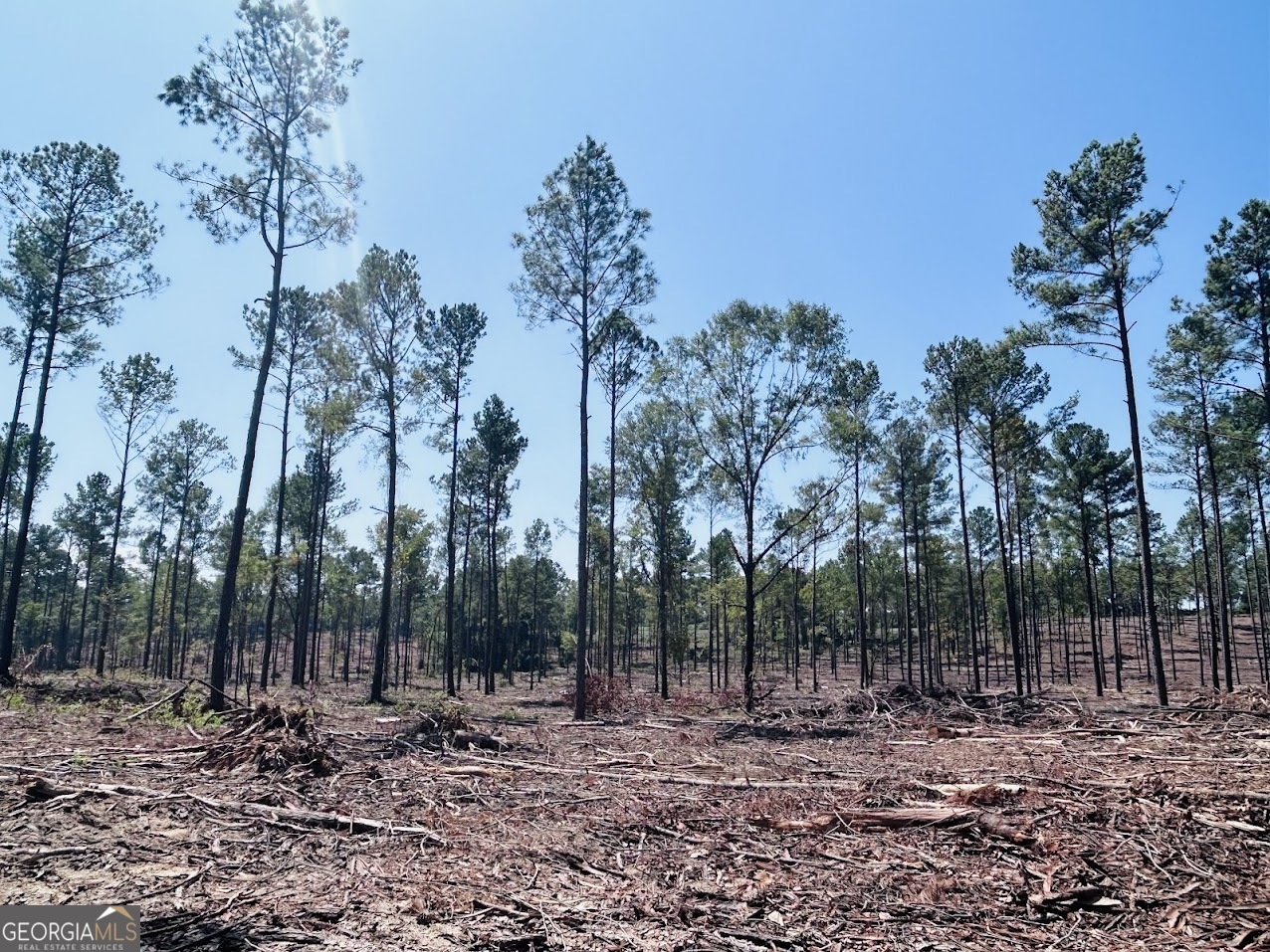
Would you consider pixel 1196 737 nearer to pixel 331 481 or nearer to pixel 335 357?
pixel 335 357

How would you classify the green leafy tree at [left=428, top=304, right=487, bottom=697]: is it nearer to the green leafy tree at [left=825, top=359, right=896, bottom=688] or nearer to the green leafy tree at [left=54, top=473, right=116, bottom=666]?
the green leafy tree at [left=825, top=359, right=896, bottom=688]

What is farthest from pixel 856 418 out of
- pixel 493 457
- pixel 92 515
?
pixel 92 515

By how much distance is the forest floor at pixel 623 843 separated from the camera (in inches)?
168

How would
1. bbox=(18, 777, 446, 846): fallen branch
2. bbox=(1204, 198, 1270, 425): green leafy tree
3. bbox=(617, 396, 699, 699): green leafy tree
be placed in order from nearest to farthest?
bbox=(18, 777, 446, 846): fallen branch, bbox=(1204, 198, 1270, 425): green leafy tree, bbox=(617, 396, 699, 699): green leafy tree

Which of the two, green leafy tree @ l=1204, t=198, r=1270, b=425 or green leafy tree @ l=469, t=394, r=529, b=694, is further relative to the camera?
green leafy tree @ l=469, t=394, r=529, b=694

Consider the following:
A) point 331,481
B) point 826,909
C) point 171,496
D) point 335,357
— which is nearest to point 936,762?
point 826,909

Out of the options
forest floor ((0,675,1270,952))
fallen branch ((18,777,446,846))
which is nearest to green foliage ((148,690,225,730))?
forest floor ((0,675,1270,952))

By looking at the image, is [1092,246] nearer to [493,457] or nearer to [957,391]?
[957,391]

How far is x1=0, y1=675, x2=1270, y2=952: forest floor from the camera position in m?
4.27

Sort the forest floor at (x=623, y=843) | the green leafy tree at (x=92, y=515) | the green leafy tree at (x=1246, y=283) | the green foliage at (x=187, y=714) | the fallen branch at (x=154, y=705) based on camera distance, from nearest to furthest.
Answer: the forest floor at (x=623, y=843)
the green foliage at (x=187, y=714)
the fallen branch at (x=154, y=705)
the green leafy tree at (x=1246, y=283)
the green leafy tree at (x=92, y=515)

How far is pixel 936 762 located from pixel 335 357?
20416mm

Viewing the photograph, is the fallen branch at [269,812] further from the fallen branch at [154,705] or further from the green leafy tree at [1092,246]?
the green leafy tree at [1092,246]

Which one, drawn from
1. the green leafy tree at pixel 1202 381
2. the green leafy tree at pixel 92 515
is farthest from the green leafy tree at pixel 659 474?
the green leafy tree at pixel 92 515

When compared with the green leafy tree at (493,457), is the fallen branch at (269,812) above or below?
below
